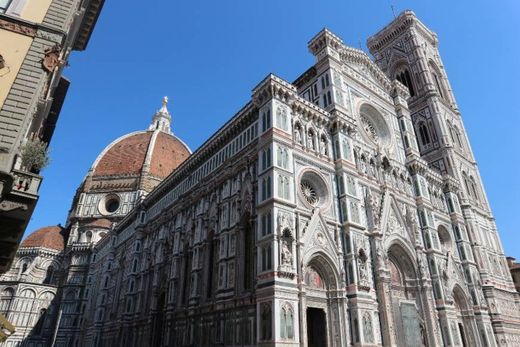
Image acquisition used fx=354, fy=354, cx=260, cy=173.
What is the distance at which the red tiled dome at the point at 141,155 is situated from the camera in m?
64.9

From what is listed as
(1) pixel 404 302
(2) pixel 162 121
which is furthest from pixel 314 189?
(2) pixel 162 121

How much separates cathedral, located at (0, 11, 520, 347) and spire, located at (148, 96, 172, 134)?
4295 centimetres

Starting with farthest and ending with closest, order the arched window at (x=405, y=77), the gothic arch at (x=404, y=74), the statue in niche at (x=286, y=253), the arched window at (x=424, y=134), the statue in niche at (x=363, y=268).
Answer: the arched window at (x=405, y=77)
the gothic arch at (x=404, y=74)
the arched window at (x=424, y=134)
the statue in niche at (x=363, y=268)
the statue in niche at (x=286, y=253)

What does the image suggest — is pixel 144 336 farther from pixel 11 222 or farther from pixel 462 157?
pixel 462 157

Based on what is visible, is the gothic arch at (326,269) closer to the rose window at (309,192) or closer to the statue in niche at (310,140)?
the rose window at (309,192)

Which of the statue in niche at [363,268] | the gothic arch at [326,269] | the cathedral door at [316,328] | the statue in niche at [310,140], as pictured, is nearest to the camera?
the cathedral door at [316,328]

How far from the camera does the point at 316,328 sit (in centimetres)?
1966

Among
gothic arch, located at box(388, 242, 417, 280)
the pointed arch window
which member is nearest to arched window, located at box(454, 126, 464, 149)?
gothic arch, located at box(388, 242, 417, 280)

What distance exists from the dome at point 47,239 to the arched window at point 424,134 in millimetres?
56339

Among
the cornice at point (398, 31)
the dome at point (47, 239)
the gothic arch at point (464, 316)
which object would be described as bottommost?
the gothic arch at point (464, 316)

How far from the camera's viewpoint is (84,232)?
187 ft

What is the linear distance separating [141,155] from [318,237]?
180 feet

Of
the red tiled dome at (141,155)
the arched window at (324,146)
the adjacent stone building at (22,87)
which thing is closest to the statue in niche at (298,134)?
the arched window at (324,146)

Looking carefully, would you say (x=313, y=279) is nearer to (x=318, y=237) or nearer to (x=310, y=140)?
(x=318, y=237)
